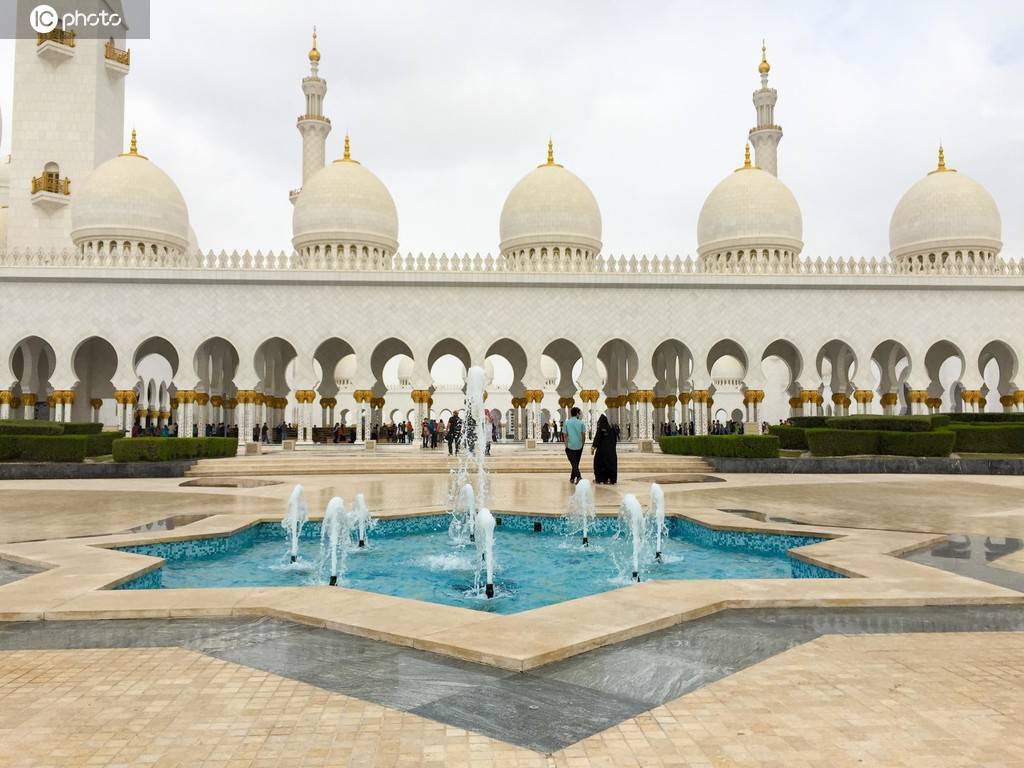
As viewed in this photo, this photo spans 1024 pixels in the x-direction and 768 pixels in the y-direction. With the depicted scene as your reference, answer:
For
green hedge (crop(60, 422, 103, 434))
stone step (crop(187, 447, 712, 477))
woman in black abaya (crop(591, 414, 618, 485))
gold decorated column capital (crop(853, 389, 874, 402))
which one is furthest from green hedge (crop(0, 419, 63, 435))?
gold decorated column capital (crop(853, 389, 874, 402))

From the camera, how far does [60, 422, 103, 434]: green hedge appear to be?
1816 cm

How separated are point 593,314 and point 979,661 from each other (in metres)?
21.2

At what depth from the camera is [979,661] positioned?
3.43m

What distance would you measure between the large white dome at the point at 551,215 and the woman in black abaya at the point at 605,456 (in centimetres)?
1577

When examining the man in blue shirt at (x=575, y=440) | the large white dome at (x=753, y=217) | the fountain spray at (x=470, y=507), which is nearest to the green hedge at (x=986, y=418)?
the large white dome at (x=753, y=217)

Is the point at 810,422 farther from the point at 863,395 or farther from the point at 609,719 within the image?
the point at 609,719

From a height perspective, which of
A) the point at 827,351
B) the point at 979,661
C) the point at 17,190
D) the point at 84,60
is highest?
the point at 84,60

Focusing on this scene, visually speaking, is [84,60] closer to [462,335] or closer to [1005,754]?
[462,335]

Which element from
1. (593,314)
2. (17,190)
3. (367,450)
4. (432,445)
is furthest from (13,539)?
(17,190)

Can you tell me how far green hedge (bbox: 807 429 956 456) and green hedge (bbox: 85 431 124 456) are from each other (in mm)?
15764

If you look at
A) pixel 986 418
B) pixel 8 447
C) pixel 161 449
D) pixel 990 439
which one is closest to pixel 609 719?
pixel 161 449

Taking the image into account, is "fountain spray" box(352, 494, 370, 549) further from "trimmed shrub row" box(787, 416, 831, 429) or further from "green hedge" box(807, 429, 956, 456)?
"trimmed shrub row" box(787, 416, 831, 429)

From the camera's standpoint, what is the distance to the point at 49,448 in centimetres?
1540

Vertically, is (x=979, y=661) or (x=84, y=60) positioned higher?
(x=84, y=60)
